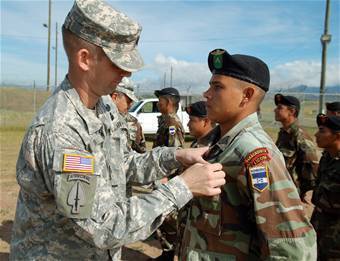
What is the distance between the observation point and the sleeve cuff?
5.44 ft

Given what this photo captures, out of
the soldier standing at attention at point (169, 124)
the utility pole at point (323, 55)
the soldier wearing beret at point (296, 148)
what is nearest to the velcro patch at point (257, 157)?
the soldier wearing beret at point (296, 148)

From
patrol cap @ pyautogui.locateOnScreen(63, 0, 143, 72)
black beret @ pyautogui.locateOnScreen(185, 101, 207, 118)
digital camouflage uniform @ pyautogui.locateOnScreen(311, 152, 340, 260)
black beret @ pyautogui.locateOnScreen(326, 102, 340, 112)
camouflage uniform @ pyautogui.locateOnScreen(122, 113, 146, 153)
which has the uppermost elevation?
patrol cap @ pyautogui.locateOnScreen(63, 0, 143, 72)

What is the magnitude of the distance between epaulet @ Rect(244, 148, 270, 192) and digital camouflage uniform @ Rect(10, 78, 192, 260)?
0.32 meters

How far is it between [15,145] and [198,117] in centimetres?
1089

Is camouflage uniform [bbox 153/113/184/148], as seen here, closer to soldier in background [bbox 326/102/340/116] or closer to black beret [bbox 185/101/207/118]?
black beret [bbox 185/101/207/118]

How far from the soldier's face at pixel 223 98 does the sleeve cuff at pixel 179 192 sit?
638 mm

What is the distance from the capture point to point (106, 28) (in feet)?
5.57

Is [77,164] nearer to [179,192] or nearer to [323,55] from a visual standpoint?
[179,192]

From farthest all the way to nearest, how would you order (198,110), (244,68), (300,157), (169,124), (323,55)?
(323,55)
(169,124)
(300,157)
(198,110)
(244,68)

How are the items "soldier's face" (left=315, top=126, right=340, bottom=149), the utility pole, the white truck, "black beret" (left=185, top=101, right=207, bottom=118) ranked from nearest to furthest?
"soldier's face" (left=315, top=126, right=340, bottom=149)
"black beret" (left=185, top=101, right=207, bottom=118)
the white truck
the utility pole

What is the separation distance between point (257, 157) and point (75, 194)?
863 mm

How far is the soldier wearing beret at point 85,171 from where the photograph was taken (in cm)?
155

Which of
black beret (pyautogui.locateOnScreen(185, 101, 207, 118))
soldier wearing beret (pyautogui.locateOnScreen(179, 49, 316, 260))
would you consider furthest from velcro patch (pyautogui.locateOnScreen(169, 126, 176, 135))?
soldier wearing beret (pyautogui.locateOnScreen(179, 49, 316, 260))

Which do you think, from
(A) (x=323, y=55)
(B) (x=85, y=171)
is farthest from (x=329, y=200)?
(A) (x=323, y=55)
